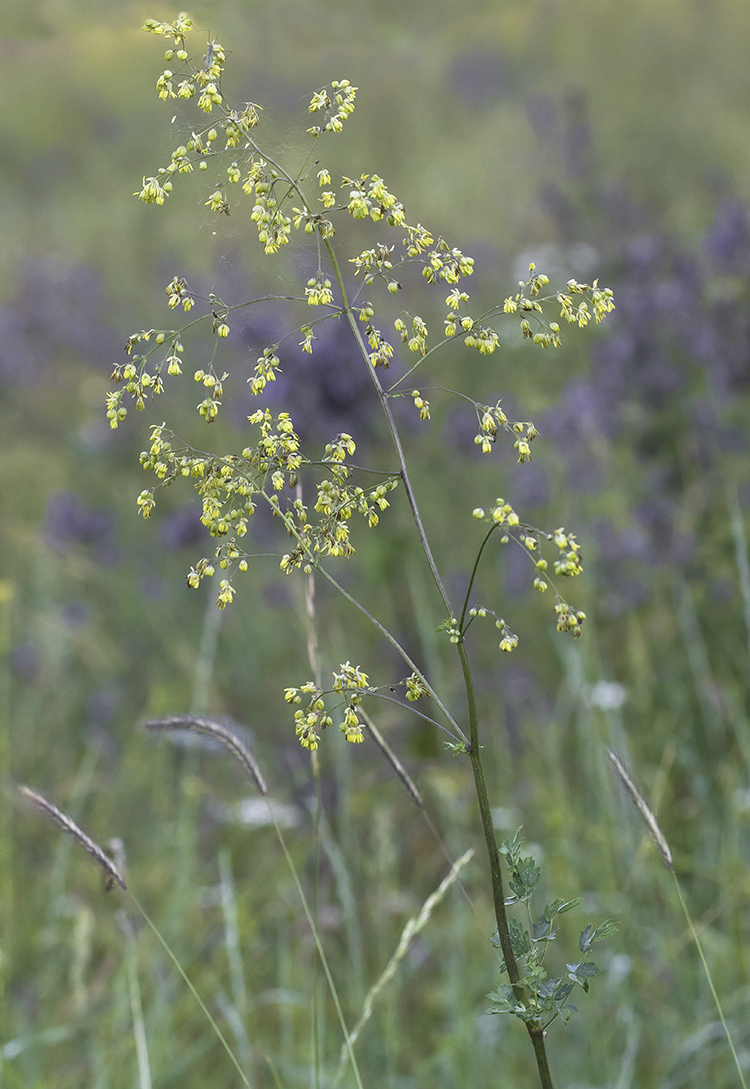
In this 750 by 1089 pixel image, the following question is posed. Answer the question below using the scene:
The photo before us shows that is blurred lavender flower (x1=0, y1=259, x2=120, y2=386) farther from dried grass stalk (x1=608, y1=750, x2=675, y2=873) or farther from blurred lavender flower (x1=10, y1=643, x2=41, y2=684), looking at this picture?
dried grass stalk (x1=608, y1=750, x2=675, y2=873)

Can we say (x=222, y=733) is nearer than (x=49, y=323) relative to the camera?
Yes

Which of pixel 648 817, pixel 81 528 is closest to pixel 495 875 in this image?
pixel 648 817

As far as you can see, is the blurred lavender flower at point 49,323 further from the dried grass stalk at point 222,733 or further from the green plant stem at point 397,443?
the green plant stem at point 397,443

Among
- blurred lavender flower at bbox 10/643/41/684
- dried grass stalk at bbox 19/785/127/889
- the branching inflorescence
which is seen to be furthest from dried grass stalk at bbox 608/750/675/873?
blurred lavender flower at bbox 10/643/41/684

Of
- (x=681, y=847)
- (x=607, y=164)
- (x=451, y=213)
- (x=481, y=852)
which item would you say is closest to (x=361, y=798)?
(x=481, y=852)

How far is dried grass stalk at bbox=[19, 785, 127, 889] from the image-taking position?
1.01 metres

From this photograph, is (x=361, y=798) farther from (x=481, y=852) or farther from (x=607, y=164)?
(x=607, y=164)

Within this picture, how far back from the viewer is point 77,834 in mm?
1029

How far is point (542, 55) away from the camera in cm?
1090

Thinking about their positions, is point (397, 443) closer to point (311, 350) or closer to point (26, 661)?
point (311, 350)

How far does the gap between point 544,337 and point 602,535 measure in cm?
316

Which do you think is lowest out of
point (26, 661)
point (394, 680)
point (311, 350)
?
point (311, 350)

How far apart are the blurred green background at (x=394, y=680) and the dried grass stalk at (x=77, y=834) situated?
38 cm

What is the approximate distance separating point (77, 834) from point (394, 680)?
2.62 metres
